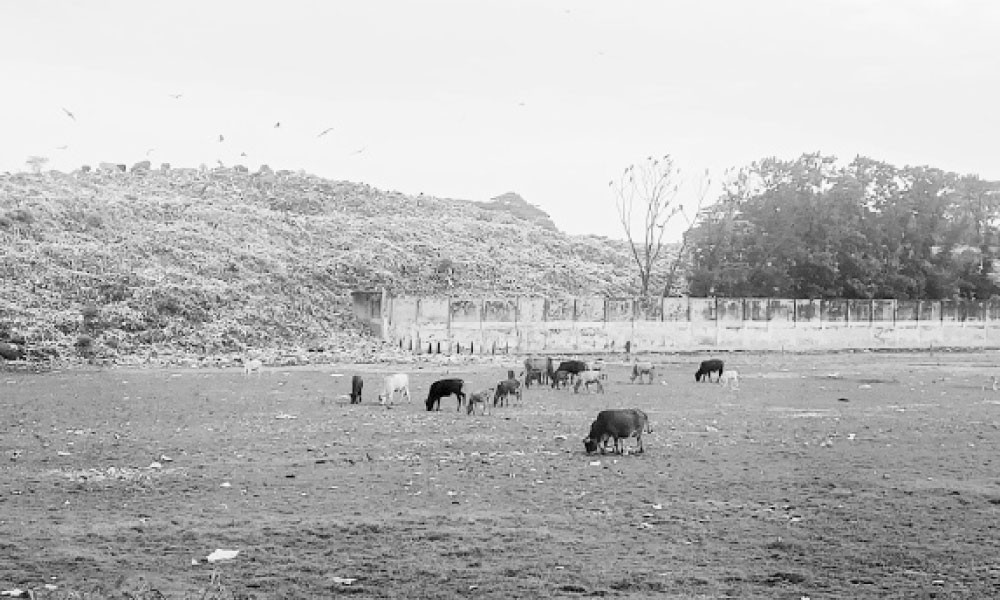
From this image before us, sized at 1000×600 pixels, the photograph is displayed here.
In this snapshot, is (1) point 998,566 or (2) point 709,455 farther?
(2) point 709,455

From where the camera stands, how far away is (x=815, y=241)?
2286 inches

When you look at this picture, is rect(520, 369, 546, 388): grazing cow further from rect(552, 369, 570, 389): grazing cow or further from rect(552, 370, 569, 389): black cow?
rect(552, 370, 569, 389): black cow

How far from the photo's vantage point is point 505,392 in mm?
24594

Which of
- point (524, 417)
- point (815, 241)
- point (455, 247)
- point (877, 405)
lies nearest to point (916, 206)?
point (815, 241)

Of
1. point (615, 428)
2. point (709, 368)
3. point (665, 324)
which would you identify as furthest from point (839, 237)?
point (615, 428)

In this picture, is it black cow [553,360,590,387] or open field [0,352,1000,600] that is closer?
open field [0,352,1000,600]

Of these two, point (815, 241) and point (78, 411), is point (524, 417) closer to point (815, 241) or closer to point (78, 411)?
point (78, 411)

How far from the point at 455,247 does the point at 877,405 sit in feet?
127

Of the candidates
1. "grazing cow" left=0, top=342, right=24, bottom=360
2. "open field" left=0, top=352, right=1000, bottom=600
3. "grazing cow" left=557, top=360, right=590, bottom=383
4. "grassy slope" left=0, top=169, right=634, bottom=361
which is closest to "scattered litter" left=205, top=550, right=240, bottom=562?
"open field" left=0, top=352, right=1000, bottom=600

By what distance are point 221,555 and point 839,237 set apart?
50787 millimetres

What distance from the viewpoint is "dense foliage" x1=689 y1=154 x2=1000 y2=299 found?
5762cm

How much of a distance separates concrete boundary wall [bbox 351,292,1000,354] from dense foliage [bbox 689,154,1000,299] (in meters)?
2.74

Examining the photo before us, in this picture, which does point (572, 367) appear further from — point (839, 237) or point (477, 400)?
point (839, 237)

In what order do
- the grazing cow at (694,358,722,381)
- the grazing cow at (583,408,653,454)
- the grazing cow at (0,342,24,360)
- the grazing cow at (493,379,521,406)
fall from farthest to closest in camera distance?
the grazing cow at (0,342,24,360), the grazing cow at (694,358,722,381), the grazing cow at (493,379,521,406), the grazing cow at (583,408,653,454)
